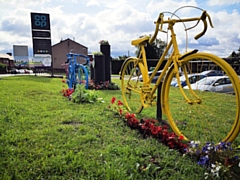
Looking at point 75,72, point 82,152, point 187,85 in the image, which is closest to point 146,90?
point 187,85

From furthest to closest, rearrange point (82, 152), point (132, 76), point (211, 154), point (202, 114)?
point (132, 76)
point (202, 114)
point (82, 152)
point (211, 154)

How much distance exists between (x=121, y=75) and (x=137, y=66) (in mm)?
670

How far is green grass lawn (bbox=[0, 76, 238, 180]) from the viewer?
1.77 meters

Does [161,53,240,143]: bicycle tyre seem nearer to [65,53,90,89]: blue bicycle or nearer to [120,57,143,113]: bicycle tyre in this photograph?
[120,57,143,113]: bicycle tyre

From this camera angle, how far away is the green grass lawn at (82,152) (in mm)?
1770

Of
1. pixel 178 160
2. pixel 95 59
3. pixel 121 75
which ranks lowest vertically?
pixel 178 160

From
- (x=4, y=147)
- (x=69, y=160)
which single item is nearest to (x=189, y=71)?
(x=69, y=160)

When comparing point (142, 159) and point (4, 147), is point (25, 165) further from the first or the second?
point (142, 159)

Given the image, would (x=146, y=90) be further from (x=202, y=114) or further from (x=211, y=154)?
(x=211, y=154)

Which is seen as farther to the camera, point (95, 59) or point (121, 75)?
point (95, 59)

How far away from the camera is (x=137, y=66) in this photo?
11.9 feet

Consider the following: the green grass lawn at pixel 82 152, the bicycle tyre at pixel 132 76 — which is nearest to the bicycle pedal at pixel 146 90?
the bicycle tyre at pixel 132 76

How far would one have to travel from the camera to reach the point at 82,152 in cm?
213

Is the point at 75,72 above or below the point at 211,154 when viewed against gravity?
above
